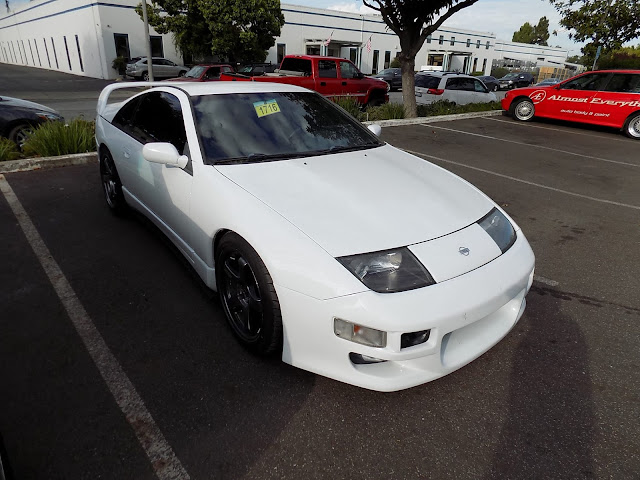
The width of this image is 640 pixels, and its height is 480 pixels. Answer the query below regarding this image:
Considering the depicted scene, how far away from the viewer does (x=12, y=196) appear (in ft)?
16.5

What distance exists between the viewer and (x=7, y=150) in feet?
19.9

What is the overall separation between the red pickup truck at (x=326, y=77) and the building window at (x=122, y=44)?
73.7ft

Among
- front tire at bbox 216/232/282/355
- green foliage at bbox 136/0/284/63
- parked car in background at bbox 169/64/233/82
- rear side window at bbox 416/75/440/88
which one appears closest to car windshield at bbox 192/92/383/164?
front tire at bbox 216/232/282/355

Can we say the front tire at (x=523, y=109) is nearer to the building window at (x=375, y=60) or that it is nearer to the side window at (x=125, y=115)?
the side window at (x=125, y=115)

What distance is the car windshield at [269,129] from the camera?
9.42ft

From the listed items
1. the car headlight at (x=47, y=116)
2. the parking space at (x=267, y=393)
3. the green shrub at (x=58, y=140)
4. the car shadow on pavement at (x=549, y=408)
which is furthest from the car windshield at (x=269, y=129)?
the car headlight at (x=47, y=116)

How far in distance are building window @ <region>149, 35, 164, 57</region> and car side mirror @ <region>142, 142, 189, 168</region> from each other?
32986 millimetres

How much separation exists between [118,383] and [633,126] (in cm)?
1217

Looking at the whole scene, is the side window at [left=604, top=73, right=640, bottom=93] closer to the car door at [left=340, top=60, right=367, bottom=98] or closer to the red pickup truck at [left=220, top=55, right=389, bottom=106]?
the red pickup truck at [left=220, top=55, right=389, bottom=106]

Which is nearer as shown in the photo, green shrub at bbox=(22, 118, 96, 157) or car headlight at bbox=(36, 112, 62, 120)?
green shrub at bbox=(22, 118, 96, 157)

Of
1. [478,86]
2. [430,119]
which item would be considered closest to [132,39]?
[478,86]

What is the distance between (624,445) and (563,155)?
7.46 metres

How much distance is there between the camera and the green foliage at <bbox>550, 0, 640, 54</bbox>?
16.4m

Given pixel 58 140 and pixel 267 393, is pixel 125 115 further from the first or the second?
pixel 58 140
